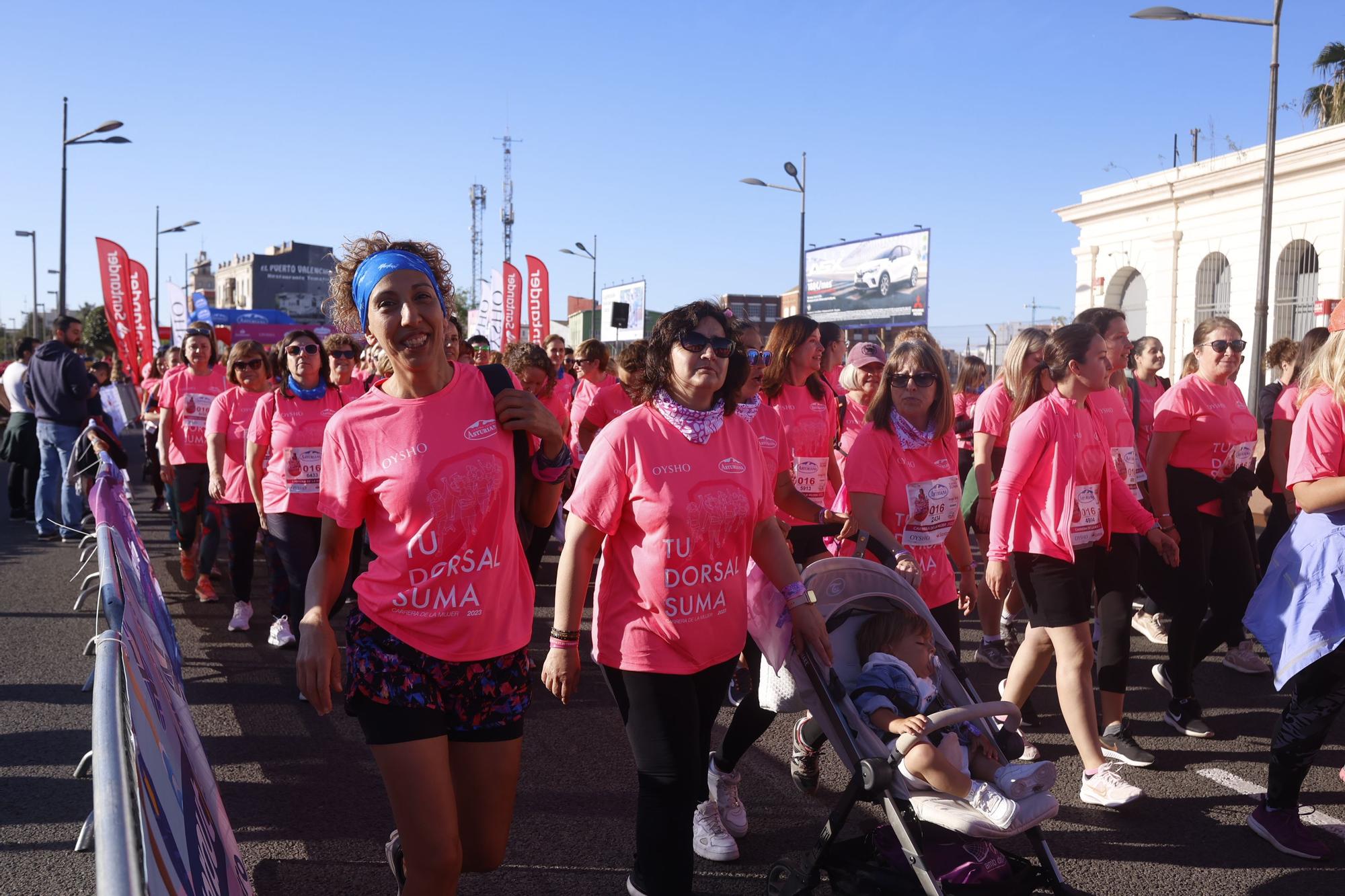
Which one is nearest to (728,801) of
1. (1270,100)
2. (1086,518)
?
(1086,518)

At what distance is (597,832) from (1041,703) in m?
2.93

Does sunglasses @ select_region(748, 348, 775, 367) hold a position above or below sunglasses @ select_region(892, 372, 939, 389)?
above

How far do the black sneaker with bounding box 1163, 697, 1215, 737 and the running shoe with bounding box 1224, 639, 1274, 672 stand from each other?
1.21m

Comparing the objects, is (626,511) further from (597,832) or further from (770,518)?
(597,832)

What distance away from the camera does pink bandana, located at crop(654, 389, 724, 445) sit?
319 cm

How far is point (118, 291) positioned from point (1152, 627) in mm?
22529

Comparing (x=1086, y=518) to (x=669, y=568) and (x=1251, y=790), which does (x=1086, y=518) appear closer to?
(x=1251, y=790)

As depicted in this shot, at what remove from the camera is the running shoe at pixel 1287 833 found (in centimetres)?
389

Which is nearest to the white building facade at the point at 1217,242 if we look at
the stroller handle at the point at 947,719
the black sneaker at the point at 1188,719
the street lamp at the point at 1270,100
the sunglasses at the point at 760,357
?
the street lamp at the point at 1270,100

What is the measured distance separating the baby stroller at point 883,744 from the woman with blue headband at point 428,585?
3.29 ft

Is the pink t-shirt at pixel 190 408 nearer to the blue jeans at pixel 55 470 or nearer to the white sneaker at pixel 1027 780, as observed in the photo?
the blue jeans at pixel 55 470

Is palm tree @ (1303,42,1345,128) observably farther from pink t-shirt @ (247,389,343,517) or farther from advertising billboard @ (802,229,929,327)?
pink t-shirt @ (247,389,343,517)

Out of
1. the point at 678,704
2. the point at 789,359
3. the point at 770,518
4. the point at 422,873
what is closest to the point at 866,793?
the point at 678,704

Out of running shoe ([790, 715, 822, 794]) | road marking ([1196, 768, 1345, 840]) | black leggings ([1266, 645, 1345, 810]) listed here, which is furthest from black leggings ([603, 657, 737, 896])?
road marking ([1196, 768, 1345, 840])
